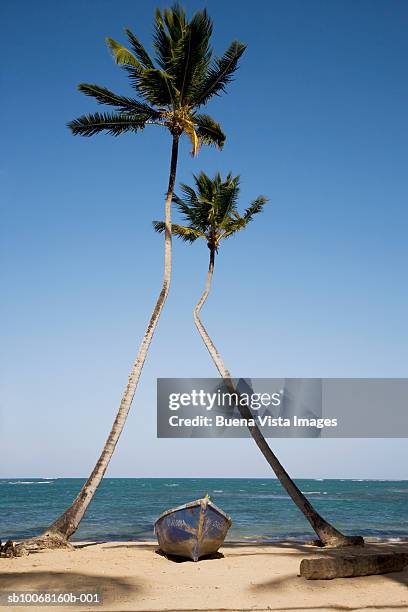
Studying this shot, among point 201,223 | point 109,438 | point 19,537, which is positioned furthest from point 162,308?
point 19,537

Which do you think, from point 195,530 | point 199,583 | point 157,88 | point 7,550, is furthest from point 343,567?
point 157,88

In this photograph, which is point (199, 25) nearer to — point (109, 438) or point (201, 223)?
point (201, 223)

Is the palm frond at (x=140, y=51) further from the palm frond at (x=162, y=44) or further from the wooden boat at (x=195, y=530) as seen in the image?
the wooden boat at (x=195, y=530)

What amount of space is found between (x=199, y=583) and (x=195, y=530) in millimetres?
2676

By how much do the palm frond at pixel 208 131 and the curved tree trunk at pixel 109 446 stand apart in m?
1.23

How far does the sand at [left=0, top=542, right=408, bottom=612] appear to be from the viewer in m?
8.55

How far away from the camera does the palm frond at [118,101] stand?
17.2 meters

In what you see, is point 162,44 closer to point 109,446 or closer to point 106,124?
point 106,124

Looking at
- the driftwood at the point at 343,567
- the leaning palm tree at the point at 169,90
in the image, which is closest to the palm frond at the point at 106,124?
the leaning palm tree at the point at 169,90

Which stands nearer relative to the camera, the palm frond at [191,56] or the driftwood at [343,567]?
the driftwood at [343,567]

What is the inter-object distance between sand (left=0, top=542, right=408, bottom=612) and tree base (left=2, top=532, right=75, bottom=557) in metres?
0.38

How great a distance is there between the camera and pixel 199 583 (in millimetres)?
10281

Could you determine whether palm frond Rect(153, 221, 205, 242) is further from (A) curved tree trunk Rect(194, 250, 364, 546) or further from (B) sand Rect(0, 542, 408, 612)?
(B) sand Rect(0, 542, 408, 612)

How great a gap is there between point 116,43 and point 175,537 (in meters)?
14.3
